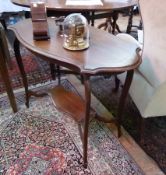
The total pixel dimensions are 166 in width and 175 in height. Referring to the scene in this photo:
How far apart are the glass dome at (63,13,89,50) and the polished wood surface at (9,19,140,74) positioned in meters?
0.04

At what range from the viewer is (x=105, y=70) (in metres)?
1.02

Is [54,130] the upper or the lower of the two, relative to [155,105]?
lower

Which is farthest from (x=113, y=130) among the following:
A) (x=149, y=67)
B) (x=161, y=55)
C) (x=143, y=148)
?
(x=161, y=55)

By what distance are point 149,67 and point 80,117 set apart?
53 centimetres

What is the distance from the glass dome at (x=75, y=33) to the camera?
1154mm

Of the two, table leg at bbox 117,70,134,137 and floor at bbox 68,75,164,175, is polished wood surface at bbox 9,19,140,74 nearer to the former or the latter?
table leg at bbox 117,70,134,137

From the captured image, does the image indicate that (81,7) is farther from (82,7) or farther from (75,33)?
(75,33)

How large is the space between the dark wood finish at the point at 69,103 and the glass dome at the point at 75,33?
456mm

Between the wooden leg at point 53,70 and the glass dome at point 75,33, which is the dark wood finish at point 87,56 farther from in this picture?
the wooden leg at point 53,70

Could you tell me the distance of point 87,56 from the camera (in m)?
1.12

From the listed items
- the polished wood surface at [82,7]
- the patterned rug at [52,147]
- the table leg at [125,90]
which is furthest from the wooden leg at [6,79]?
the table leg at [125,90]

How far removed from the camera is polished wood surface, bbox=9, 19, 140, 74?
104cm

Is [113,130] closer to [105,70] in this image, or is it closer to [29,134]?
[29,134]

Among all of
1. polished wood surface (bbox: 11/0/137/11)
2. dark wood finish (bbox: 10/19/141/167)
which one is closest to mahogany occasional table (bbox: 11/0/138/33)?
polished wood surface (bbox: 11/0/137/11)
